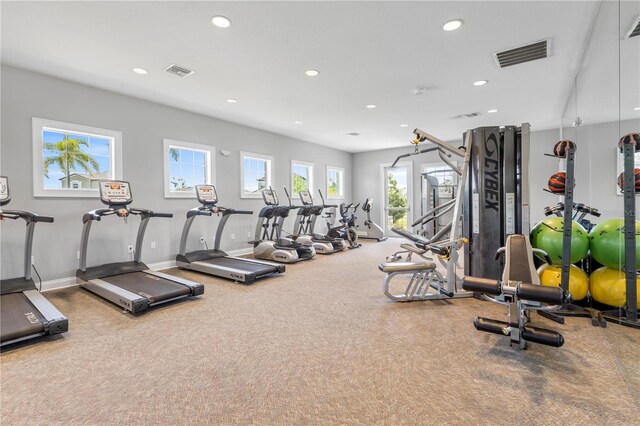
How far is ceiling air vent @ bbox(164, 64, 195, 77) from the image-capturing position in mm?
3735

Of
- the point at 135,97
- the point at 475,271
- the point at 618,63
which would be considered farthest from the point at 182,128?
the point at 618,63

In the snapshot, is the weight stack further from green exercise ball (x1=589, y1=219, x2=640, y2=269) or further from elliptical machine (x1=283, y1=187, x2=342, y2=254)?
elliptical machine (x1=283, y1=187, x2=342, y2=254)

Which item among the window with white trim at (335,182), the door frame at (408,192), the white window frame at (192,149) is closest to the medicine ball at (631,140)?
the white window frame at (192,149)

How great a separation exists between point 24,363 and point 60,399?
71 cm

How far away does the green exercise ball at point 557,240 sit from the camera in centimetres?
289

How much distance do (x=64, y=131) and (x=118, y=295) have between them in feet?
8.60

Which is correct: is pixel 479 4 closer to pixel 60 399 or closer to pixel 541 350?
pixel 541 350

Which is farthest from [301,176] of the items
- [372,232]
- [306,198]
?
[372,232]

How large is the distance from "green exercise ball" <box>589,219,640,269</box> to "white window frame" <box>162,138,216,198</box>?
5.73 m

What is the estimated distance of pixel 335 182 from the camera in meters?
9.82

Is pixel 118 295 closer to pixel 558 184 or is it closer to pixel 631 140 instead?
pixel 558 184

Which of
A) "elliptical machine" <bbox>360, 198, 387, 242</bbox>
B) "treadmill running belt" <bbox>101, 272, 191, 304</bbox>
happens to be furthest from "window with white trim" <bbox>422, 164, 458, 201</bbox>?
"treadmill running belt" <bbox>101, 272, 191, 304</bbox>

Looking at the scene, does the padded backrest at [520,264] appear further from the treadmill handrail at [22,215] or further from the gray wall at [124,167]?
the gray wall at [124,167]

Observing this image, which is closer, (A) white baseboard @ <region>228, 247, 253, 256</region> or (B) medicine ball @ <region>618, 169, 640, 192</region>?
(B) medicine ball @ <region>618, 169, 640, 192</region>
